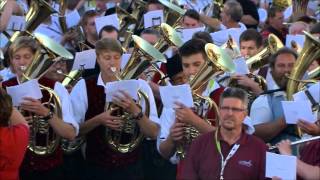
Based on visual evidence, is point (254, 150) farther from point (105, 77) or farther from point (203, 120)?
point (105, 77)

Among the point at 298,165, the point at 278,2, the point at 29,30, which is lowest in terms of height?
the point at 278,2

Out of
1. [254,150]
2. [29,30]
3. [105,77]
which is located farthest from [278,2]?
[254,150]

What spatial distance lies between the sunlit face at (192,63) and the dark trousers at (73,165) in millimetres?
1398

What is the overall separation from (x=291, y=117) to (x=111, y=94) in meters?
1.56

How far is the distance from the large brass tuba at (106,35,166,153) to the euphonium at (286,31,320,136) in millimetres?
1149

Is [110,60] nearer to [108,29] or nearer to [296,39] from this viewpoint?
[108,29]

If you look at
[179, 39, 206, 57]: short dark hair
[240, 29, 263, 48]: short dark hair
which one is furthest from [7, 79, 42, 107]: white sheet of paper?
[240, 29, 263, 48]: short dark hair

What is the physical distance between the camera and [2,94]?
6953 millimetres

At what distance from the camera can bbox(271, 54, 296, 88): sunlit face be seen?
873 centimetres

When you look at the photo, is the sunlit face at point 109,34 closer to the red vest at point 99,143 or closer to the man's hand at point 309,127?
the red vest at point 99,143

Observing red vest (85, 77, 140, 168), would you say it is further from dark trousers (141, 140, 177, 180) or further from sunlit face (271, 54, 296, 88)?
sunlit face (271, 54, 296, 88)

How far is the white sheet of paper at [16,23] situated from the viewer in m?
10.4

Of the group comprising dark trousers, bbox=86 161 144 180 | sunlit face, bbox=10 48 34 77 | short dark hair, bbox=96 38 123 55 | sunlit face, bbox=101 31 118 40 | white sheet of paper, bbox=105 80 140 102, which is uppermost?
short dark hair, bbox=96 38 123 55

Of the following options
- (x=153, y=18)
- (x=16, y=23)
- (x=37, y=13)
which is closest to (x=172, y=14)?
(x=153, y=18)
